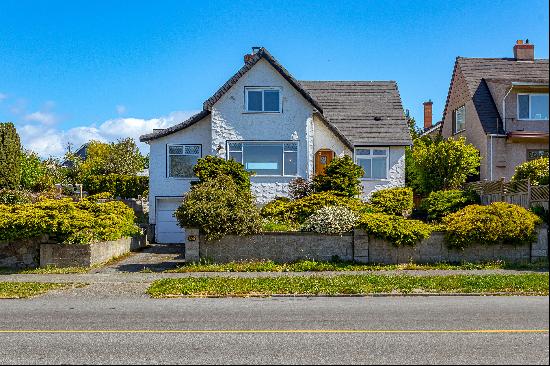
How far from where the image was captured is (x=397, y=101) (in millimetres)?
34531

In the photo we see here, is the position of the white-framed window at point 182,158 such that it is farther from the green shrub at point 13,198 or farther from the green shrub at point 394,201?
the green shrub at point 394,201

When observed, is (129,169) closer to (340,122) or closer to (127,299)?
(340,122)

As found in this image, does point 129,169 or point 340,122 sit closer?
point 340,122

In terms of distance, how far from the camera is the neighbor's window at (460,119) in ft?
125

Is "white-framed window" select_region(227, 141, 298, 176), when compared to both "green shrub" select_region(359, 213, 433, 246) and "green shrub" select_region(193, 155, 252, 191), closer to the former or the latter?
"green shrub" select_region(193, 155, 252, 191)

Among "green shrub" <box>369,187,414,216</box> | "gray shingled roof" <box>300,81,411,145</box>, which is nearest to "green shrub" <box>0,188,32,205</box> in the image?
"gray shingled roof" <box>300,81,411,145</box>

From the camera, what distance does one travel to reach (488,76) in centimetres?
3697

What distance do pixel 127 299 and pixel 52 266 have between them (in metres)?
6.79

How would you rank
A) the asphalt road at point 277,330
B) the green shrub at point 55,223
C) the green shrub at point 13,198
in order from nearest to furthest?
1. the asphalt road at point 277,330
2. the green shrub at point 55,223
3. the green shrub at point 13,198

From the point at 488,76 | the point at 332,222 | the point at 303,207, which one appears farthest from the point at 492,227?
the point at 488,76

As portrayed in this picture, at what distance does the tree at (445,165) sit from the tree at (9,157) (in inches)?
851

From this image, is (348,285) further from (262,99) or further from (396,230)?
(262,99)

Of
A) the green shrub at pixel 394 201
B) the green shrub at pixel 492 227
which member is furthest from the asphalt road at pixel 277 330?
the green shrub at pixel 394 201

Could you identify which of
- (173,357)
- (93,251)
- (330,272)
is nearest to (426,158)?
(330,272)
